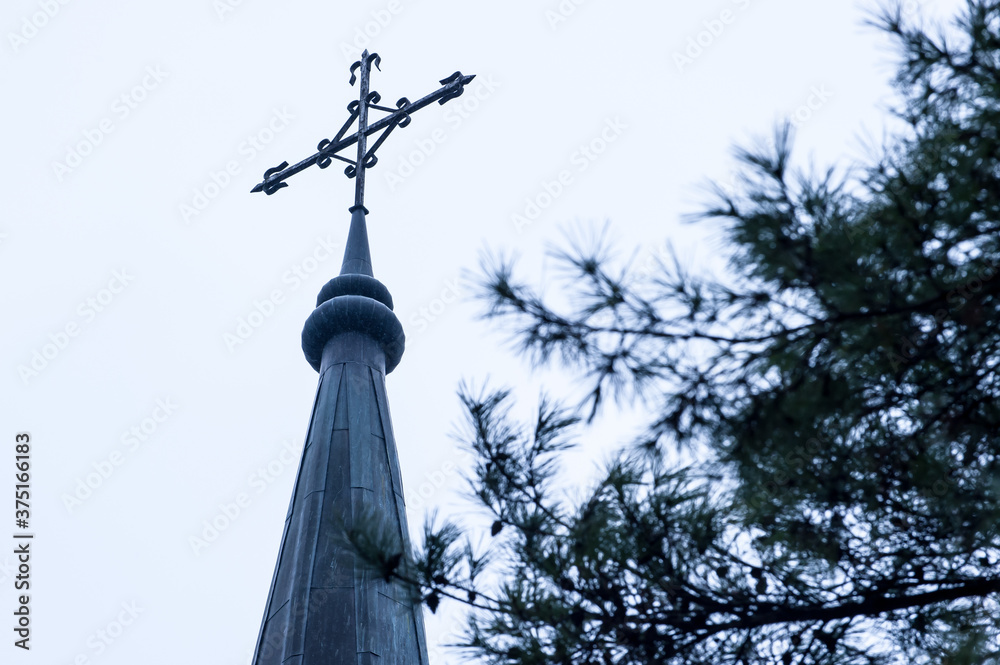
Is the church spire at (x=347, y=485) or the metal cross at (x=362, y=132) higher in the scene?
the metal cross at (x=362, y=132)

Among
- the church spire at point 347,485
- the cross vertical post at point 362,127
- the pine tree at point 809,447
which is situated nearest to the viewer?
the pine tree at point 809,447

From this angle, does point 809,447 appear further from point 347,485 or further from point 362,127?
point 362,127

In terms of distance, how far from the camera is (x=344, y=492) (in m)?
7.99

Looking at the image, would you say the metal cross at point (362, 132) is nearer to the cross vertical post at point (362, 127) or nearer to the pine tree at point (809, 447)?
the cross vertical post at point (362, 127)

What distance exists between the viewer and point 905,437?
171 inches

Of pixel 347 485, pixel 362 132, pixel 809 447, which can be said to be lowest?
pixel 809 447

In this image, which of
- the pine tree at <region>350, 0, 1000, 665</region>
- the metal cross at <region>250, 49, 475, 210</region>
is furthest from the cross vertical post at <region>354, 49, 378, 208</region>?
the pine tree at <region>350, 0, 1000, 665</region>

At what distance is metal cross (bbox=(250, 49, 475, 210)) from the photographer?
37.2 feet

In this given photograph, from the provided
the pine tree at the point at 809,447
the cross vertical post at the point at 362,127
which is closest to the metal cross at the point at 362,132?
Result: the cross vertical post at the point at 362,127

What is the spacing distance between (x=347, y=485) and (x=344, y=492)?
0.23ft

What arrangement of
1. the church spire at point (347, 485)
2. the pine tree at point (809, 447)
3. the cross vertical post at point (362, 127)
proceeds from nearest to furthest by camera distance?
1. the pine tree at point (809, 447)
2. the church spire at point (347, 485)
3. the cross vertical post at point (362, 127)

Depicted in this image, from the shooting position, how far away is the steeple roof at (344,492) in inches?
277

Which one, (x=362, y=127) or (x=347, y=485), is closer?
(x=347, y=485)

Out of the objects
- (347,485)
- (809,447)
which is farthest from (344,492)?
(809,447)
